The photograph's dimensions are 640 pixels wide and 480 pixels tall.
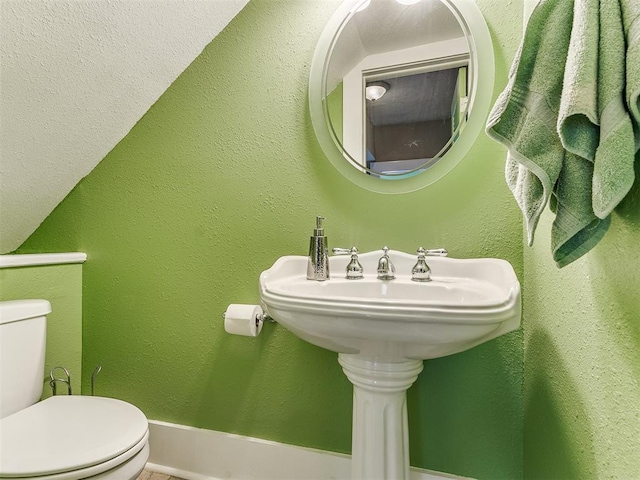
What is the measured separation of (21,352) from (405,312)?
4.24ft

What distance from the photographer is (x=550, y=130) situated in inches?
21.8

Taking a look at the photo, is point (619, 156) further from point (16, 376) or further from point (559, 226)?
point (16, 376)

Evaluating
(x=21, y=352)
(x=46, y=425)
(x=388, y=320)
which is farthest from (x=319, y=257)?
(x=21, y=352)

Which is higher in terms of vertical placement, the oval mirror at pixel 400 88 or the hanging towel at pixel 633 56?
the oval mirror at pixel 400 88

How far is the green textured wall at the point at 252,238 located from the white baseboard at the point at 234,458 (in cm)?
3

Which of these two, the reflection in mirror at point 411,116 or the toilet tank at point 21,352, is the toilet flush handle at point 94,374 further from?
the reflection in mirror at point 411,116

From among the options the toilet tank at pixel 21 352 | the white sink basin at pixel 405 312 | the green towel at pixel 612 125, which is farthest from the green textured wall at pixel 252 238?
the green towel at pixel 612 125

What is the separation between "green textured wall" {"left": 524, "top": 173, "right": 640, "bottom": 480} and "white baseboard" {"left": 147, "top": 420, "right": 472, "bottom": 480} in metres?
0.42

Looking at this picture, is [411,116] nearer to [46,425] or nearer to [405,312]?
[405,312]

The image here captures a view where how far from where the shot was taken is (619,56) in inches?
17.8

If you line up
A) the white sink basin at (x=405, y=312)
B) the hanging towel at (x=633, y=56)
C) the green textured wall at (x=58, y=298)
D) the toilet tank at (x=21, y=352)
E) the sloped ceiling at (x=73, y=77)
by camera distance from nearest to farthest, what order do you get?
1. the hanging towel at (x=633, y=56)
2. the white sink basin at (x=405, y=312)
3. the sloped ceiling at (x=73, y=77)
4. the toilet tank at (x=21, y=352)
5. the green textured wall at (x=58, y=298)

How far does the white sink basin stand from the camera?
25.9 inches

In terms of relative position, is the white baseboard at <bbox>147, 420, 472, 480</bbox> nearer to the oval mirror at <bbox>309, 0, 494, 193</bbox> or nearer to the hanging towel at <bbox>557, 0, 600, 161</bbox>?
the oval mirror at <bbox>309, 0, 494, 193</bbox>

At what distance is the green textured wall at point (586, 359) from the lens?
519 millimetres
